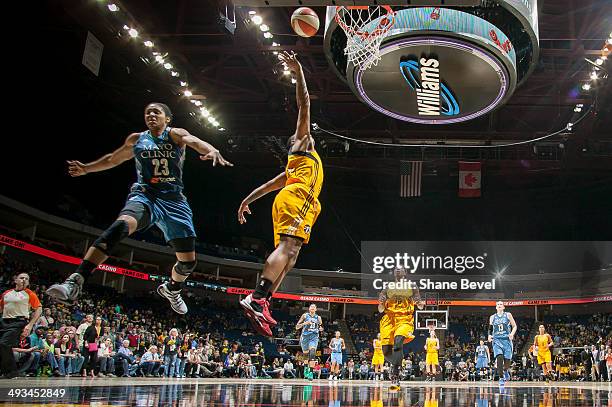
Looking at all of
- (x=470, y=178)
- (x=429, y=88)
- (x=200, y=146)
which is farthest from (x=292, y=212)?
(x=470, y=178)

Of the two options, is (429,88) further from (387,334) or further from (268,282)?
(268,282)

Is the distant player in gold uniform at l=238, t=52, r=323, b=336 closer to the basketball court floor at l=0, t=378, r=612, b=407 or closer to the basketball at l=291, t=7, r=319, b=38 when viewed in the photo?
the basketball court floor at l=0, t=378, r=612, b=407

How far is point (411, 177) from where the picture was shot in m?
22.6

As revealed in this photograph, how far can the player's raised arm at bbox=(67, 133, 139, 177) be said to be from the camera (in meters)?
5.41

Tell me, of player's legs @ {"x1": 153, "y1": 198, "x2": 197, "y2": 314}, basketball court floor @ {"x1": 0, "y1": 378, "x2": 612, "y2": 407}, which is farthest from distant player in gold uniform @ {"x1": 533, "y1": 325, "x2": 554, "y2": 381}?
player's legs @ {"x1": 153, "y1": 198, "x2": 197, "y2": 314}

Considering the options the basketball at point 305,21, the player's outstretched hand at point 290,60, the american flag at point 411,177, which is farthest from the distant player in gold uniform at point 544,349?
the player's outstretched hand at point 290,60

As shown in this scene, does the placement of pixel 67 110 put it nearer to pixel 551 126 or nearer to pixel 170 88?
pixel 170 88

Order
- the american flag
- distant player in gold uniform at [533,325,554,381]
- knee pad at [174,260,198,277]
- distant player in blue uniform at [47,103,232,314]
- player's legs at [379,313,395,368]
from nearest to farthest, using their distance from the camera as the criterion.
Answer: distant player in blue uniform at [47,103,232,314], knee pad at [174,260,198,277], player's legs at [379,313,395,368], distant player in gold uniform at [533,325,554,381], the american flag

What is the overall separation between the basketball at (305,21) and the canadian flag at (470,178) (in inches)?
711

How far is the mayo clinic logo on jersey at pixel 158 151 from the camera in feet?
17.4

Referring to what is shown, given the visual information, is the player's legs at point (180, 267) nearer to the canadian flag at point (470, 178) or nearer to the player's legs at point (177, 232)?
the player's legs at point (177, 232)

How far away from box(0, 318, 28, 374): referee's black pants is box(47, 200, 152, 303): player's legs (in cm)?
292

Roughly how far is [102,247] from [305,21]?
3.28m

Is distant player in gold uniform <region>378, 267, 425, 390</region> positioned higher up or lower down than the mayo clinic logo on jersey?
lower down
